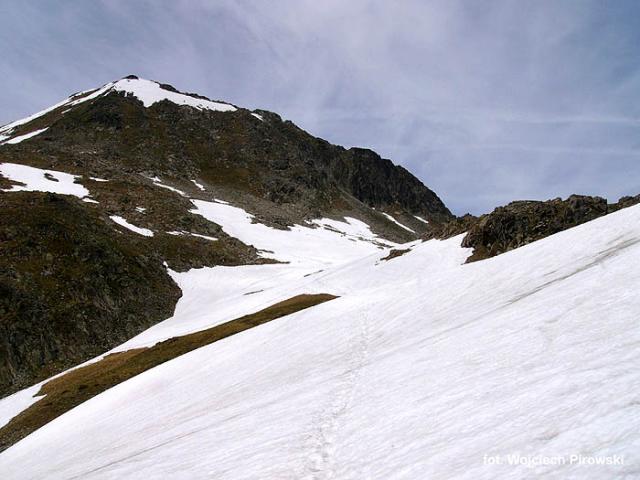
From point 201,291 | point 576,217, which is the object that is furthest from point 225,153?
point 576,217

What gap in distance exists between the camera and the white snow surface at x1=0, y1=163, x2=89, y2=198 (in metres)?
99.8

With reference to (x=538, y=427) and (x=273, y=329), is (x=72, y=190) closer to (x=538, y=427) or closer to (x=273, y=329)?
(x=273, y=329)

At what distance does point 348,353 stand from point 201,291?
6601 centimetres

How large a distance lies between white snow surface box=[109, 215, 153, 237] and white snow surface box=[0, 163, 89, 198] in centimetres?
1575

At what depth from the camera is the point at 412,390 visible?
13.5 meters

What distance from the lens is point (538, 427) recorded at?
26.0 feet

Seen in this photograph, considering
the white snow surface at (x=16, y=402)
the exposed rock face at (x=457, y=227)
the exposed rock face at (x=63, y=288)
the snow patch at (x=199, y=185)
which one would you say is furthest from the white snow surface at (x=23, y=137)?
the exposed rock face at (x=457, y=227)

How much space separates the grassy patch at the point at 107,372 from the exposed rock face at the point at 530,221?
71.2 ft

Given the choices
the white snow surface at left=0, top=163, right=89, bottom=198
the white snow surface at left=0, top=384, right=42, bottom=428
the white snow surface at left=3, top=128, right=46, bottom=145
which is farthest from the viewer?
the white snow surface at left=3, top=128, right=46, bottom=145

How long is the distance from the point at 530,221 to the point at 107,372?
51888 millimetres

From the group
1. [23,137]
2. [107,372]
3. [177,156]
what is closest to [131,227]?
[107,372]

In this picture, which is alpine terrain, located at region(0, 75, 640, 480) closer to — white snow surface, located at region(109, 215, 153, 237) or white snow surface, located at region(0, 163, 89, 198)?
white snow surface, located at region(109, 215, 153, 237)

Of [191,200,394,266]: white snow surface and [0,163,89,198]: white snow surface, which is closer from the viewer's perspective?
[0,163,89,198]: white snow surface

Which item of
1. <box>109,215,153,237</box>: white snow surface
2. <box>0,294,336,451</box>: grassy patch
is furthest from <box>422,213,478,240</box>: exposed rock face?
<box>109,215,153,237</box>: white snow surface
